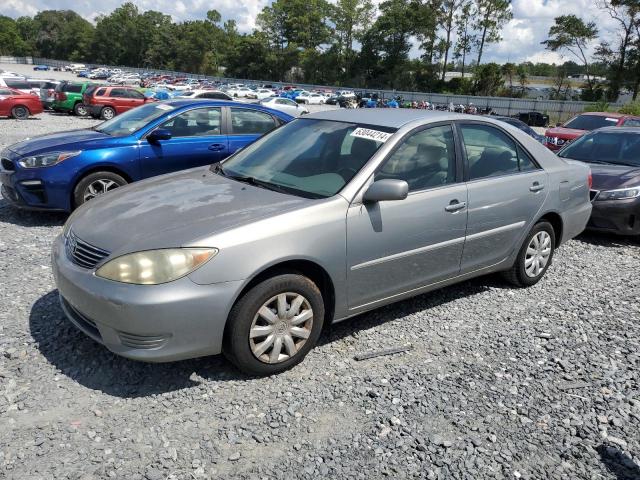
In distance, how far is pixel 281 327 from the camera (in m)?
3.26

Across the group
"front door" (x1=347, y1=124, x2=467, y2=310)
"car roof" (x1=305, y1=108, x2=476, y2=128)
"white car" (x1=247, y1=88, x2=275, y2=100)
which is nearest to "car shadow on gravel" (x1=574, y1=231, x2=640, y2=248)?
"car roof" (x1=305, y1=108, x2=476, y2=128)

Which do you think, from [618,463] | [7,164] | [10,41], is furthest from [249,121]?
[10,41]

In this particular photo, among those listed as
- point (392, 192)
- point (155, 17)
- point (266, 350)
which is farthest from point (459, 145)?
point (155, 17)

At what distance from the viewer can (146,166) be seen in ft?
21.7

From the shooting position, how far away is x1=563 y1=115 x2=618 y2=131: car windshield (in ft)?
47.0

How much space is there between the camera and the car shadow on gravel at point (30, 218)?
6.37 m

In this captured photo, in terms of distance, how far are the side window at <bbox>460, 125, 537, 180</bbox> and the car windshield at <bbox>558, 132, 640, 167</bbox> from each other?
3.57 metres

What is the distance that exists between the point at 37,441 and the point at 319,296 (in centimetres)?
172

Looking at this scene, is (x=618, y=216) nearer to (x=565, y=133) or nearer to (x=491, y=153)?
(x=491, y=153)

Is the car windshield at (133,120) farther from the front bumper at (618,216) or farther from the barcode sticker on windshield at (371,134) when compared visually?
the front bumper at (618,216)

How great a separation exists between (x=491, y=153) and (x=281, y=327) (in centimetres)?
242

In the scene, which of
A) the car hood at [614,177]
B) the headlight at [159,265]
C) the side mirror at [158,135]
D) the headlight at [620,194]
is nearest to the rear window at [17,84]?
the side mirror at [158,135]

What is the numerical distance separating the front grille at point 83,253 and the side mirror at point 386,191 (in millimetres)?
1661

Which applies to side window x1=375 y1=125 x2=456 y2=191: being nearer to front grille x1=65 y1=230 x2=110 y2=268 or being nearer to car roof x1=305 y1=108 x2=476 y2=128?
car roof x1=305 y1=108 x2=476 y2=128
